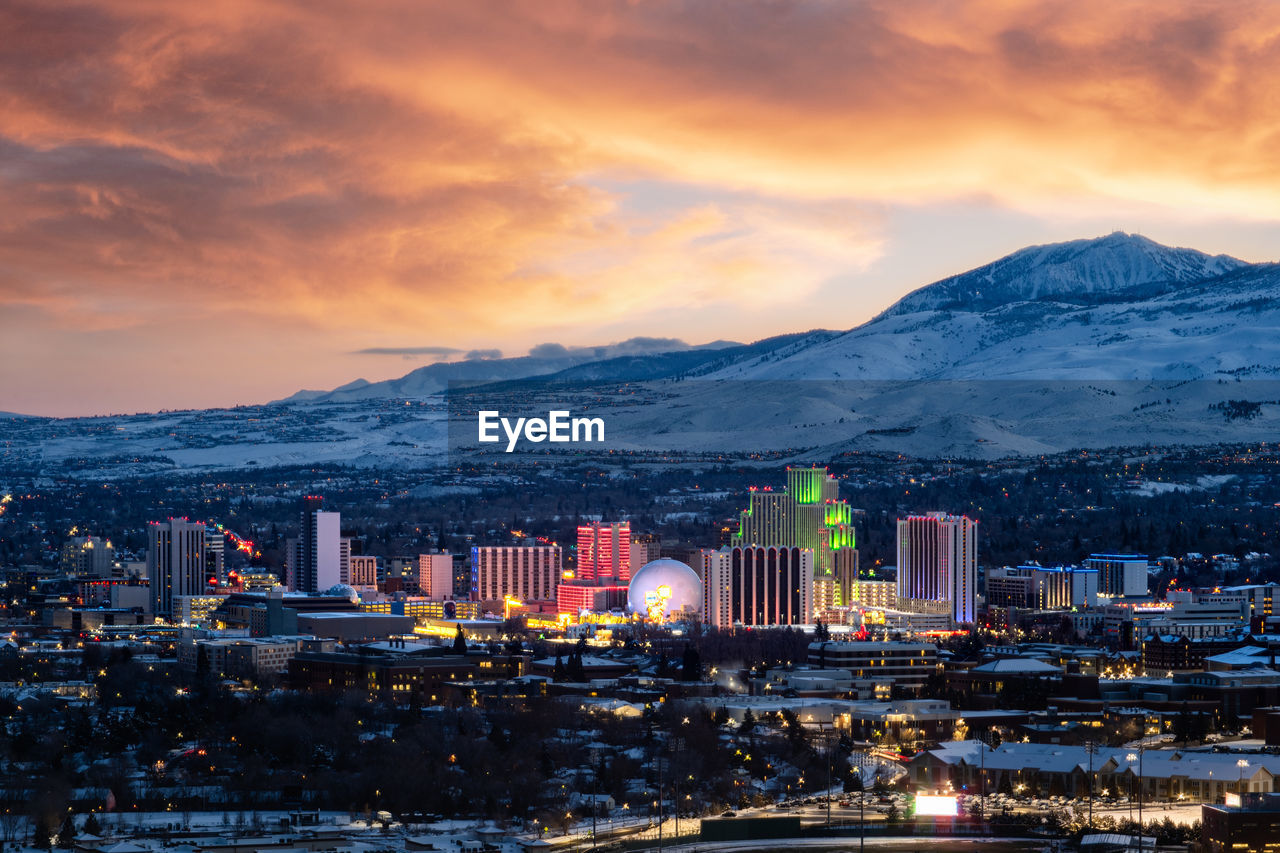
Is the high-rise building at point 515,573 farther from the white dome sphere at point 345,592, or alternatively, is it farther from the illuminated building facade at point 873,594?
the illuminated building facade at point 873,594

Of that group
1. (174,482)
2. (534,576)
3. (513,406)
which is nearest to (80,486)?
(174,482)

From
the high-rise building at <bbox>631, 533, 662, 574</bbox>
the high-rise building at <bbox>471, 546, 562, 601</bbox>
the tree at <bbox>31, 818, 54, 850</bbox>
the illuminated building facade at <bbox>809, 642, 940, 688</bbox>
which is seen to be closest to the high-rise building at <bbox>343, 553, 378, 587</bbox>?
the high-rise building at <bbox>471, 546, 562, 601</bbox>

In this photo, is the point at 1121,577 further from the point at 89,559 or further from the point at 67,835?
the point at 67,835

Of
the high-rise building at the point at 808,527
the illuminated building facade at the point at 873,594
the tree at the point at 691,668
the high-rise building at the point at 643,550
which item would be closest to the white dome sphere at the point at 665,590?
the high-rise building at the point at 808,527

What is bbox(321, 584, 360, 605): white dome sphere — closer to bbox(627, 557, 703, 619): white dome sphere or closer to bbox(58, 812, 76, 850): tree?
bbox(627, 557, 703, 619): white dome sphere

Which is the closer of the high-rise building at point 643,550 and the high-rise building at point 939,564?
Answer: the high-rise building at point 939,564

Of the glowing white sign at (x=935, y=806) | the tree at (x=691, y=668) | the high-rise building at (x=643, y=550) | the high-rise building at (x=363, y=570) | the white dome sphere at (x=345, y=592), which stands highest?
the high-rise building at (x=643, y=550)

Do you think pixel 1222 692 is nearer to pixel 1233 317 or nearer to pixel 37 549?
pixel 37 549
